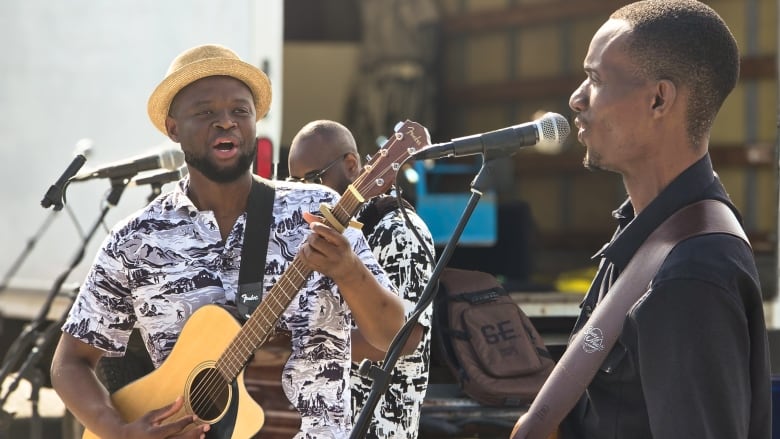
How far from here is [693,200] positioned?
1.81 m

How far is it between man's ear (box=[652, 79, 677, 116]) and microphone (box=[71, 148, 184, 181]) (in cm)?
201

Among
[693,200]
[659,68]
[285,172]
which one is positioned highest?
[659,68]

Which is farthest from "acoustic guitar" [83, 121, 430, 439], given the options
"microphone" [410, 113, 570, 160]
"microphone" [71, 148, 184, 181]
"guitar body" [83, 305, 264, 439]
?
"microphone" [71, 148, 184, 181]

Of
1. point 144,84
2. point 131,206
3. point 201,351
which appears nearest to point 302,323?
point 201,351

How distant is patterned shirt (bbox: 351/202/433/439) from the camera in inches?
124

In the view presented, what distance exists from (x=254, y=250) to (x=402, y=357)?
76 cm

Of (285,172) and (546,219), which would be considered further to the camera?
(546,219)

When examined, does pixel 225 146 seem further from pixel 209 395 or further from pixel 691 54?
pixel 691 54

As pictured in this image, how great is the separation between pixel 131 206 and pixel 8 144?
125 cm

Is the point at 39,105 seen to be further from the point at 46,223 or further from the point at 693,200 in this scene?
the point at 693,200

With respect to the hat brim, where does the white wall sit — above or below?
below

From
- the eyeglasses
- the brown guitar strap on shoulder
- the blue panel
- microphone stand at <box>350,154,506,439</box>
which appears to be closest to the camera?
the brown guitar strap on shoulder

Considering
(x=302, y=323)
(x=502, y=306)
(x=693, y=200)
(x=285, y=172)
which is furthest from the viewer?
(x=285, y=172)

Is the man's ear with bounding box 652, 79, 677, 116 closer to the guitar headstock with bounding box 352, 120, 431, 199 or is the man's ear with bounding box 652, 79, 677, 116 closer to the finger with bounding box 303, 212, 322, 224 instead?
the guitar headstock with bounding box 352, 120, 431, 199
